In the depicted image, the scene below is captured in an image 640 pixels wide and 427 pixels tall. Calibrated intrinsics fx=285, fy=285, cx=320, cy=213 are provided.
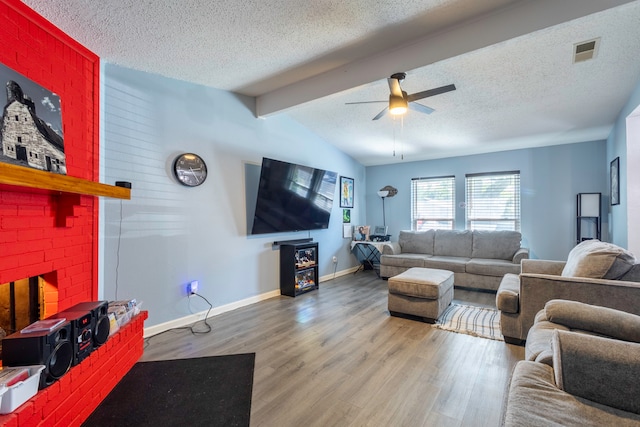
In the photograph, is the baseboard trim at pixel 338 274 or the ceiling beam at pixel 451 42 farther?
the baseboard trim at pixel 338 274

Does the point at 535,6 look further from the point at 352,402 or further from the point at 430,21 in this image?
the point at 352,402

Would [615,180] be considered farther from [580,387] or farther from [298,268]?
[298,268]

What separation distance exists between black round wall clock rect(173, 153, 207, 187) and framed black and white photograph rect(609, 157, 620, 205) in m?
4.95

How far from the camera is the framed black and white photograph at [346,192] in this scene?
18.4 ft

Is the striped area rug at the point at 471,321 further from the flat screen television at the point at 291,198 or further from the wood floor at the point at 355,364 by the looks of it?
the flat screen television at the point at 291,198

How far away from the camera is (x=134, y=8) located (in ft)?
6.37

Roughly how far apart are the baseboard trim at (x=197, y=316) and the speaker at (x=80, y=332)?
1134mm

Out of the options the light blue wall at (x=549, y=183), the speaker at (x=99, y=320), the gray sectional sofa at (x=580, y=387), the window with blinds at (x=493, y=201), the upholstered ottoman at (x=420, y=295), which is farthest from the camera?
the window with blinds at (x=493, y=201)

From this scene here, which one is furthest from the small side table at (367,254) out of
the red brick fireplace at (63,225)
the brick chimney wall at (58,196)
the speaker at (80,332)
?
the speaker at (80,332)

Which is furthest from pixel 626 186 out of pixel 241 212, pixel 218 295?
pixel 218 295

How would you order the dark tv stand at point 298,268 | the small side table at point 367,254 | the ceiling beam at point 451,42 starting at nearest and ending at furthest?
the ceiling beam at point 451,42, the dark tv stand at point 298,268, the small side table at point 367,254

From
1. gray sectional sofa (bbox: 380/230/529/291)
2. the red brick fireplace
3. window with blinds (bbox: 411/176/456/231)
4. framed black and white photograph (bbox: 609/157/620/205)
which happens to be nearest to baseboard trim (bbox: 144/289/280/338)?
the red brick fireplace

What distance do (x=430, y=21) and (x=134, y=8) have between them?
7.21 ft

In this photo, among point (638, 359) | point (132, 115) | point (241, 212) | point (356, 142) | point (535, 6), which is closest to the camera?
point (638, 359)
